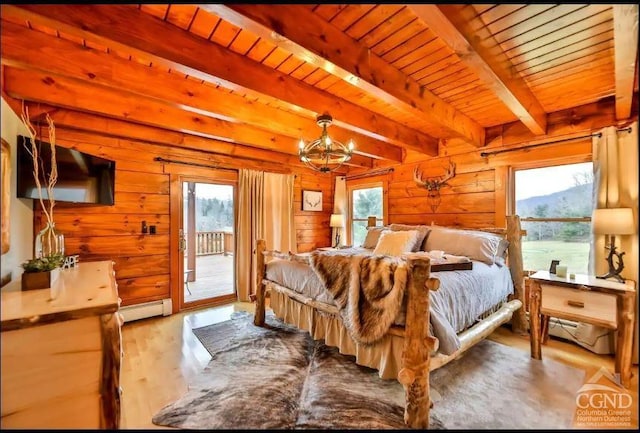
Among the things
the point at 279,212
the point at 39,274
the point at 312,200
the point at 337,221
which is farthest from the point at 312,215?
the point at 39,274

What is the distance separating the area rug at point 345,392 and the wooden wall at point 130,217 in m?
1.44

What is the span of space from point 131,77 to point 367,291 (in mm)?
2285

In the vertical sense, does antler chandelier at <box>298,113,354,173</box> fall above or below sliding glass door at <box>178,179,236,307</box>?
above

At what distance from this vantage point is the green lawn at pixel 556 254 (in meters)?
2.67

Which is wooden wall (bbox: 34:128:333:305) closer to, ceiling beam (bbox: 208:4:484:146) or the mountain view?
ceiling beam (bbox: 208:4:484:146)

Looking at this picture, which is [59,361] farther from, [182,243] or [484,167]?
[484,167]

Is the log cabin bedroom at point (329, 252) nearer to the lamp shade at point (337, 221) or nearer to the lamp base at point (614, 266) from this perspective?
the lamp base at point (614, 266)

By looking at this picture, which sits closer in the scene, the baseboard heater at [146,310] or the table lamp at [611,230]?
the table lamp at [611,230]

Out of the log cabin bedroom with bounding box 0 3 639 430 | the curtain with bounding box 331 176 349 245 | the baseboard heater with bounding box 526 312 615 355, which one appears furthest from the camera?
the curtain with bounding box 331 176 349 245

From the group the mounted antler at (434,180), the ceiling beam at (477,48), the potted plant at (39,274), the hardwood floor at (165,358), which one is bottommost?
the hardwood floor at (165,358)

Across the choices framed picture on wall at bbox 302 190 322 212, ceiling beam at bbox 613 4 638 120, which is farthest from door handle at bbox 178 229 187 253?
ceiling beam at bbox 613 4 638 120

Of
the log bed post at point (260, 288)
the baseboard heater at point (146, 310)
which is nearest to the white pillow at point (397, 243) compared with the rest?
the log bed post at point (260, 288)

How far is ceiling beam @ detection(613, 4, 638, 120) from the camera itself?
0.95 metres

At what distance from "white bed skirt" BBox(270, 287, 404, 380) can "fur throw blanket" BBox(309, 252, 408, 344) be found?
0.13 meters
